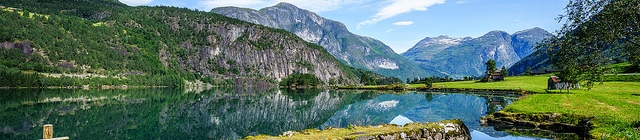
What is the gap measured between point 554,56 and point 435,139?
9652mm

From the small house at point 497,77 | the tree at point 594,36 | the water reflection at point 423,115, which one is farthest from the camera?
the small house at point 497,77

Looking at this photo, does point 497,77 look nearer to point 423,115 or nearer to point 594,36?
point 423,115

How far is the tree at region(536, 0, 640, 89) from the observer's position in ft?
64.3

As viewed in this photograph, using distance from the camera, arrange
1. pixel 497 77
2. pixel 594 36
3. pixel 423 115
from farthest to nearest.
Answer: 1. pixel 497 77
2. pixel 423 115
3. pixel 594 36

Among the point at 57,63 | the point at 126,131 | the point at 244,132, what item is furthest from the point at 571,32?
the point at 57,63

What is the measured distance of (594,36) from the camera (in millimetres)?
20906

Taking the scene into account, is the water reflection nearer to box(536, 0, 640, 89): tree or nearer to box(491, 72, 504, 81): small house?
box(536, 0, 640, 89): tree

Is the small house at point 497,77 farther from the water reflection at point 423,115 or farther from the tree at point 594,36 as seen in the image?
the tree at point 594,36

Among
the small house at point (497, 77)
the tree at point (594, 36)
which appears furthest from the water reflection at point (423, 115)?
the small house at point (497, 77)

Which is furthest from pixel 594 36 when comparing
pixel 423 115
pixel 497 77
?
pixel 497 77

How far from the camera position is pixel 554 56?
2431cm

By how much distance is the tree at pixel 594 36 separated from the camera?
19.6 metres

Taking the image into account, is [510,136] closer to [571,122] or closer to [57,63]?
[571,122]

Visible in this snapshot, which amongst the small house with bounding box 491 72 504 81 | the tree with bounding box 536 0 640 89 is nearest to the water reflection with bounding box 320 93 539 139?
the tree with bounding box 536 0 640 89
